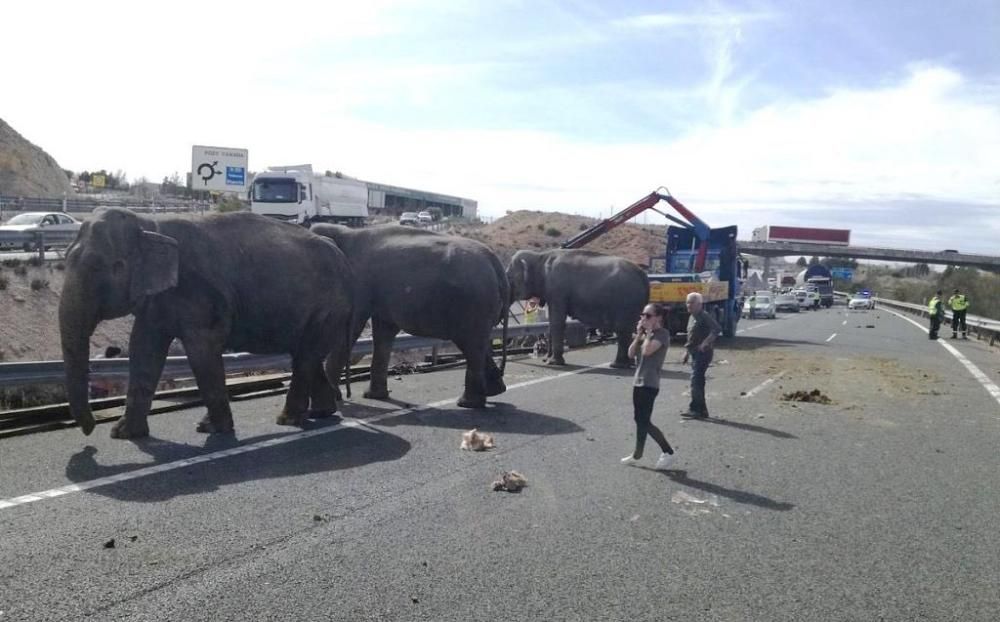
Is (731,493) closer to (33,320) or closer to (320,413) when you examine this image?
(320,413)

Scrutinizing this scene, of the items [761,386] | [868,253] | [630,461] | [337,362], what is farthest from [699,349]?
[868,253]

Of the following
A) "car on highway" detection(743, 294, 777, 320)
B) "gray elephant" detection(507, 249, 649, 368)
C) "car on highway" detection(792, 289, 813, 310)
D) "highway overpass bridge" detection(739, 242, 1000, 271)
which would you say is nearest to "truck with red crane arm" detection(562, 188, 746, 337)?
"gray elephant" detection(507, 249, 649, 368)

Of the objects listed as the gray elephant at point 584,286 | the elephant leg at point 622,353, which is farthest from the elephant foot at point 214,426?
the gray elephant at point 584,286

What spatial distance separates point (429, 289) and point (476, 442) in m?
3.18

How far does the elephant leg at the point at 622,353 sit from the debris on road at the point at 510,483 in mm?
10058

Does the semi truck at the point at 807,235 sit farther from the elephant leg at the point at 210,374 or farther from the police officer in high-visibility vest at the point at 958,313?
the elephant leg at the point at 210,374

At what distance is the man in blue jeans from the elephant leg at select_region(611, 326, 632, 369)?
5467mm

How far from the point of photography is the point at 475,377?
1162 centimetres

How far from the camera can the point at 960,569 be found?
5953 mm

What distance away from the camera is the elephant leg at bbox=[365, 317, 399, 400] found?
1223cm

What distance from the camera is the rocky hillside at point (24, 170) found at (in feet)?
201

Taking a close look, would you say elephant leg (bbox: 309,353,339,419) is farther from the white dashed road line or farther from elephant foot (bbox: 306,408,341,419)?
the white dashed road line

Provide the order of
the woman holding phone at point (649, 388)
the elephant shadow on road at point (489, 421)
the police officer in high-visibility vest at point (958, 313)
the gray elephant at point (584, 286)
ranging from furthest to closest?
1. the police officer in high-visibility vest at point (958, 313)
2. the gray elephant at point (584, 286)
3. the elephant shadow on road at point (489, 421)
4. the woman holding phone at point (649, 388)

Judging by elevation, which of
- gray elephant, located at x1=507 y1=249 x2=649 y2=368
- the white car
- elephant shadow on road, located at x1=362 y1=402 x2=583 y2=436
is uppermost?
gray elephant, located at x1=507 y1=249 x2=649 y2=368
